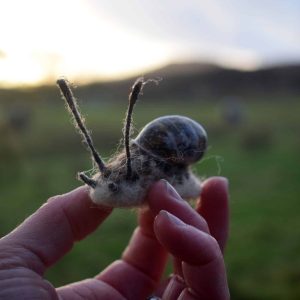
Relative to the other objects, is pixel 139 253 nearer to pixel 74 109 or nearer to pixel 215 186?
pixel 215 186

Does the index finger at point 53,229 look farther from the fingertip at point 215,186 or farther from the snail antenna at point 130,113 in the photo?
the fingertip at point 215,186

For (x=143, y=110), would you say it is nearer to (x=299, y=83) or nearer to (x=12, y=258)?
(x=299, y=83)

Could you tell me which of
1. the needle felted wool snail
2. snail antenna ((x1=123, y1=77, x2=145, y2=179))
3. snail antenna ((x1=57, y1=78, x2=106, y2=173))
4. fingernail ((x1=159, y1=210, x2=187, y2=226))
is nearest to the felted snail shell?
the needle felted wool snail

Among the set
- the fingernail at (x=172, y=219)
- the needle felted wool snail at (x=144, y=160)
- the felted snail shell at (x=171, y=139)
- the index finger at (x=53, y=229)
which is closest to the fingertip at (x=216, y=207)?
the needle felted wool snail at (x=144, y=160)

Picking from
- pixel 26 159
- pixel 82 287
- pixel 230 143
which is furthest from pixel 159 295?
pixel 230 143

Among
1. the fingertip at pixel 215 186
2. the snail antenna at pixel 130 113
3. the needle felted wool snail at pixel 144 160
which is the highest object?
the snail antenna at pixel 130 113
